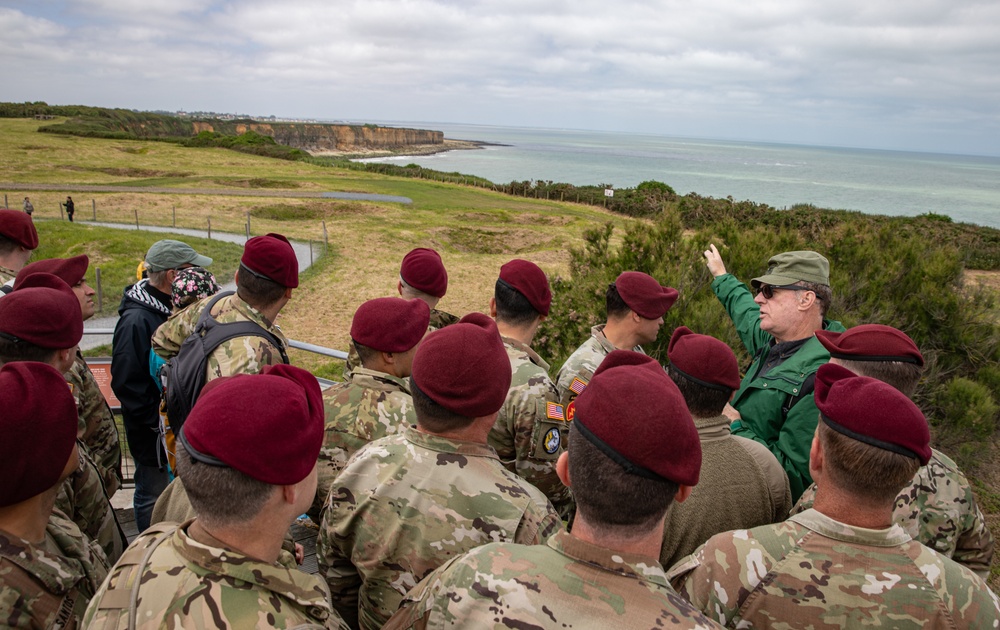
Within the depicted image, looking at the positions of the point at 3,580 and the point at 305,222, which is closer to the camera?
the point at 3,580

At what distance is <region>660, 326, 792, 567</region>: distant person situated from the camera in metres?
2.60

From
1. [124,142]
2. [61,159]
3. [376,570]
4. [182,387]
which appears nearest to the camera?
[376,570]

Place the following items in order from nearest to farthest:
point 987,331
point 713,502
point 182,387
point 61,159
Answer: point 713,502 < point 182,387 < point 987,331 < point 61,159

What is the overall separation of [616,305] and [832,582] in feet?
7.81

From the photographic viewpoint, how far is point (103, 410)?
3.70m

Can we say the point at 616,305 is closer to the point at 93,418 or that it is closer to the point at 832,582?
the point at 832,582

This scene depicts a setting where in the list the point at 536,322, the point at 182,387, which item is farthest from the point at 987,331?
the point at 182,387

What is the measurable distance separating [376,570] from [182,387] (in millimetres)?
1865

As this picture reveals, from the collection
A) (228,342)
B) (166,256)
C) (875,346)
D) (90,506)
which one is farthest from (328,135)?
(875,346)

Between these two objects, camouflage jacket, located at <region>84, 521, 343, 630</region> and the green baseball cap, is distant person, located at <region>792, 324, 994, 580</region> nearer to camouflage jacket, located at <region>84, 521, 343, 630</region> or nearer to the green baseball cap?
the green baseball cap

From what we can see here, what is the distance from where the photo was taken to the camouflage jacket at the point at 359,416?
2965 millimetres

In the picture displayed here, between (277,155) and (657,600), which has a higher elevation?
(277,155)

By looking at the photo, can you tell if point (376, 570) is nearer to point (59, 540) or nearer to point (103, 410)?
point (59, 540)

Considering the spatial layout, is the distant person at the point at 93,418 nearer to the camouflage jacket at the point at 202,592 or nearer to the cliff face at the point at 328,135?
the camouflage jacket at the point at 202,592
